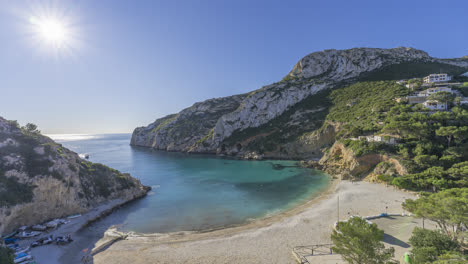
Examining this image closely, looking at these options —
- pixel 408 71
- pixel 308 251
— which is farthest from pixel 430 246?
pixel 408 71

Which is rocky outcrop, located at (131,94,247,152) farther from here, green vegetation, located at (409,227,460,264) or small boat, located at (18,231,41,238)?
green vegetation, located at (409,227,460,264)

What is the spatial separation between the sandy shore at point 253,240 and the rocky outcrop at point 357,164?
631 centimetres

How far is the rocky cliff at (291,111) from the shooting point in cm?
6044

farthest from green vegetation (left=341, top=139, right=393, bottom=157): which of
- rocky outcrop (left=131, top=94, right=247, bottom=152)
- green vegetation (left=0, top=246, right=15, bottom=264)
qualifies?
rocky outcrop (left=131, top=94, right=247, bottom=152)

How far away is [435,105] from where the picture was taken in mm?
37656

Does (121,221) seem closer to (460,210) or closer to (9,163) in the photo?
(9,163)

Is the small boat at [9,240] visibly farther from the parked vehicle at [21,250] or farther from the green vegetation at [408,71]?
the green vegetation at [408,71]

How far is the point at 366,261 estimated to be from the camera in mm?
8562

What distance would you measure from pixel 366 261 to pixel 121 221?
2329 cm

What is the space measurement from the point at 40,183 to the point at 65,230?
618 centimetres

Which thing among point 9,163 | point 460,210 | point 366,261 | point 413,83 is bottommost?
point 366,261

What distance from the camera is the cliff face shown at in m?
17.8

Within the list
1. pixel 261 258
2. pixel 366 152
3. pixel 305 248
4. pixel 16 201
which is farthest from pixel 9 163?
pixel 366 152

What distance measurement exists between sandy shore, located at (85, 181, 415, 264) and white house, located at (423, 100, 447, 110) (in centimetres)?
2763
